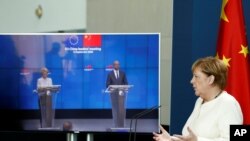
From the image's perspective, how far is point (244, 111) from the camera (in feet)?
12.6

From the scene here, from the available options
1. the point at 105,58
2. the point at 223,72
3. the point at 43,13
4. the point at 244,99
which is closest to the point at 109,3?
the point at 43,13

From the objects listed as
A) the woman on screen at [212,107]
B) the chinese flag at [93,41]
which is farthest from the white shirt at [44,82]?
the woman on screen at [212,107]

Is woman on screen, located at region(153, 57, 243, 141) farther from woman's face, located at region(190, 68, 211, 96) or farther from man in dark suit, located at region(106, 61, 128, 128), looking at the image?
man in dark suit, located at region(106, 61, 128, 128)

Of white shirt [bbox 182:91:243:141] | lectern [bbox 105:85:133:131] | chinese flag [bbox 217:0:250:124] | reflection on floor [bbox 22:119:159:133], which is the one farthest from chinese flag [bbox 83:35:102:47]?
white shirt [bbox 182:91:243:141]

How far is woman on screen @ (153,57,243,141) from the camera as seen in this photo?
290cm

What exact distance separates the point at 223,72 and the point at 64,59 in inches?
54.6

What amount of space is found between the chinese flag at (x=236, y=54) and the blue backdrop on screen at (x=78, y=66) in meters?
0.56

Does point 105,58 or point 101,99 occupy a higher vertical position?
point 105,58

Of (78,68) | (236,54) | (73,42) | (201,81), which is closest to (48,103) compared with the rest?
(78,68)

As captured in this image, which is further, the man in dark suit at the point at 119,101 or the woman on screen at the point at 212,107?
the man in dark suit at the point at 119,101

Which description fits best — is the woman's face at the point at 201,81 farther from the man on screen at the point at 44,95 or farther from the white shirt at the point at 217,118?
the man on screen at the point at 44,95

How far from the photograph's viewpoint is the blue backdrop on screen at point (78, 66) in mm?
3836

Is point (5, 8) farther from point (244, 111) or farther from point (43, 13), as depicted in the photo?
point (244, 111)

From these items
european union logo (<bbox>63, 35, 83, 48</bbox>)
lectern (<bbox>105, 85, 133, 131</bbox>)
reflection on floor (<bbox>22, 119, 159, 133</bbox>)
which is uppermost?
european union logo (<bbox>63, 35, 83, 48</bbox>)
